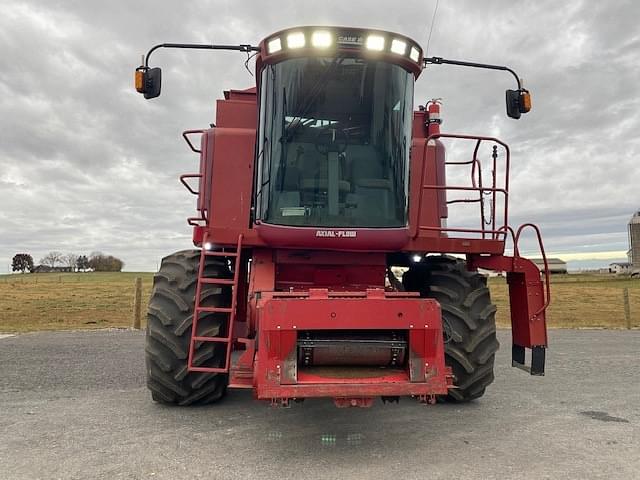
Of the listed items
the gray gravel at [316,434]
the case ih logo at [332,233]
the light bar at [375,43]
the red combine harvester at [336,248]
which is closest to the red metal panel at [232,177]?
the red combine harvester at [336,248]

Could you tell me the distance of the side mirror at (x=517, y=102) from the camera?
18.5 feet

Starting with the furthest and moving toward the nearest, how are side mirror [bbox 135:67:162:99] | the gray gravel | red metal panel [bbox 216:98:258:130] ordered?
red metal panel [bbox 216:98:258:130], side mirror [bbox 135:67:162:99], the gray gravel

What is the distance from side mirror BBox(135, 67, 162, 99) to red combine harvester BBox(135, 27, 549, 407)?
0.01 m

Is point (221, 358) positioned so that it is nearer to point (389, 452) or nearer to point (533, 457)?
point (389, 452)

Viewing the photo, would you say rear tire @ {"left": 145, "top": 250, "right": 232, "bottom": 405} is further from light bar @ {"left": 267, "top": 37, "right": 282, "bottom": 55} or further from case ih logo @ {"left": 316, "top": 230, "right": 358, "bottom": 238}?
light bar @ {"left": 267, "top": 37, "right": 282, "bottom": 55}

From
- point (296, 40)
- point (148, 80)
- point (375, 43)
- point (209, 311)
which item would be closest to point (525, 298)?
point (375, 43)

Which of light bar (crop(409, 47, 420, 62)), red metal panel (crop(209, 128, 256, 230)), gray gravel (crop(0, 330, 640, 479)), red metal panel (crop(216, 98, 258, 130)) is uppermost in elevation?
light bar (crop(409, 47, 420, 62))

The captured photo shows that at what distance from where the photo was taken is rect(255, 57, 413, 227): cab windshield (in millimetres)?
4727

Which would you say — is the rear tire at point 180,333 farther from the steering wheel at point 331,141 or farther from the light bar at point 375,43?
the light bar at point 375,43

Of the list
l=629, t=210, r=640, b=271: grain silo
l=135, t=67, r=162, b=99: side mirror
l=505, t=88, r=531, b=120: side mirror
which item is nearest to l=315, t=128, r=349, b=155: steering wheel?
l=135, t=67, r=162, b=99: side mirror

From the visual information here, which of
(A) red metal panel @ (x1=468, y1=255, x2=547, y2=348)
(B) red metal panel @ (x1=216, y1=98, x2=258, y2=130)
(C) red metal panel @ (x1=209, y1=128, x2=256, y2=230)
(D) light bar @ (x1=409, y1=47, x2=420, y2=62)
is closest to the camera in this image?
(D) light bar @ (x1=409, y1=47, x2=420, y2=62)

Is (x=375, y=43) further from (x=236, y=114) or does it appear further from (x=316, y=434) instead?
(x=316, y=434)

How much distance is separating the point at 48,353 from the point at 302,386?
288 inches

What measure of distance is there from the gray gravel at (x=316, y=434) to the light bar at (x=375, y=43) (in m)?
3.42
